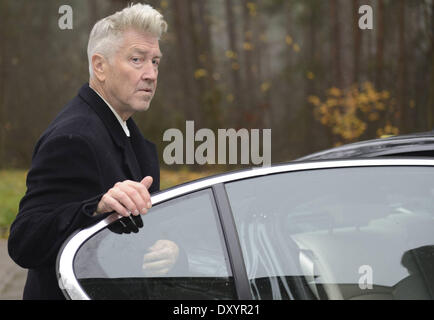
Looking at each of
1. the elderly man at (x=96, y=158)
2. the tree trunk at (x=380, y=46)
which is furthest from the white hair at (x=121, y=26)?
the tree trunk at (x=380, y=46)

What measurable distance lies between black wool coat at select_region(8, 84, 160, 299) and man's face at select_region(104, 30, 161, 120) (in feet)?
0.48

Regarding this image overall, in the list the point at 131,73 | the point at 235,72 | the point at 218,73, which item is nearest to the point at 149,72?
the point at 131,73

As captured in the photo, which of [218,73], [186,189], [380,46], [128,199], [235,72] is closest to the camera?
[128,199]

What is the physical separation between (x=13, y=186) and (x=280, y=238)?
8.88 meters

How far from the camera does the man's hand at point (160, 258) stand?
1.91 m

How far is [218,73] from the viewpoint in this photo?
47.7 ft

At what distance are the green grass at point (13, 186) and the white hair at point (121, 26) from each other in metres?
5.39

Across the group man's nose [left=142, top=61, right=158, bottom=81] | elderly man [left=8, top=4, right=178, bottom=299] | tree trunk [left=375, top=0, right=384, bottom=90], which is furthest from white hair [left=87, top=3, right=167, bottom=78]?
tree trunk [left=375, top=0, right=384, bottom=90]

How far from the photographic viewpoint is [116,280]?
1.88m

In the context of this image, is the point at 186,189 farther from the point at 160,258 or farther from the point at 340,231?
the point at 340,231

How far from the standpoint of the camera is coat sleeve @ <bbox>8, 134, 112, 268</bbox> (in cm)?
196

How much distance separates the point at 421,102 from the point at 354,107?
7.53 feet
